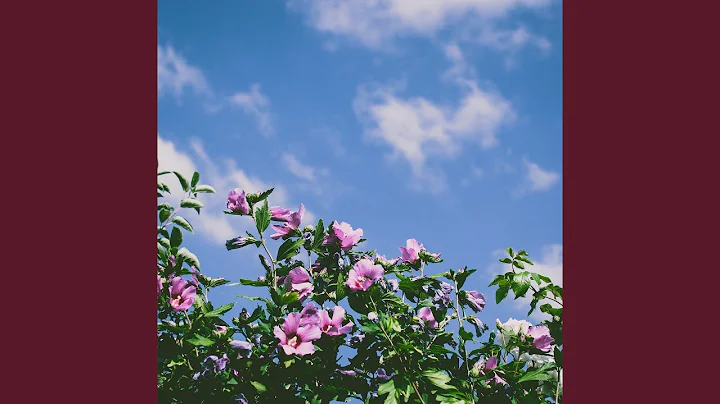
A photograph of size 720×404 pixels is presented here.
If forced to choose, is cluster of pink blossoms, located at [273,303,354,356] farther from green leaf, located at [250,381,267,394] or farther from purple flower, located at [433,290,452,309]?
purple flower, located at [433,290,452,309]

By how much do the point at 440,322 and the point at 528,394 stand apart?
0.35 metres

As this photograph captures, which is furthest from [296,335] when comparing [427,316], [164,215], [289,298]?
[164,215]

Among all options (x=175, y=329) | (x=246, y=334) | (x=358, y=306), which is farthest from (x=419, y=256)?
(x=175, y=329)

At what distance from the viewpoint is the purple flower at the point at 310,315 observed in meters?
1.79

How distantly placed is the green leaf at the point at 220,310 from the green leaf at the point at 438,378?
623 mm

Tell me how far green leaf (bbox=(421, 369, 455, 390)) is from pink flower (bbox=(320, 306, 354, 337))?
0.26 metres

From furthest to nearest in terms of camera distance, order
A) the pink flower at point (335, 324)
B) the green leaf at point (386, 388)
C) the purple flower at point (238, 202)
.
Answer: the purple flower at point (238, 202) < the pink flower at point (335, 324) < the green leaf at point (386, 388)

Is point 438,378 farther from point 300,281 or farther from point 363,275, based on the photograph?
point 300,281

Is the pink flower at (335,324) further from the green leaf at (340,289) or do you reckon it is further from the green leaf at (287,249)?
the green leaf at (287,249)

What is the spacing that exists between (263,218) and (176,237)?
0.28 meters

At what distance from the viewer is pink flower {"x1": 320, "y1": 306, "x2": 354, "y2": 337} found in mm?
1846

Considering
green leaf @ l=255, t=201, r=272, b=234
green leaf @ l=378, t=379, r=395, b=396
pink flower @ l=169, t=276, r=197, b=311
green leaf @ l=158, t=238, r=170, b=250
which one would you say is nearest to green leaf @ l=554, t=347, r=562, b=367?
green leaf @ l=378, t=379, r=395, b=396

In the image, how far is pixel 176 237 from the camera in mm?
1939

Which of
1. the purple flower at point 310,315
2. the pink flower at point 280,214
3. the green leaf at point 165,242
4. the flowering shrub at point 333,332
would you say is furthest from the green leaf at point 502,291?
the green leaf at point 165,242
